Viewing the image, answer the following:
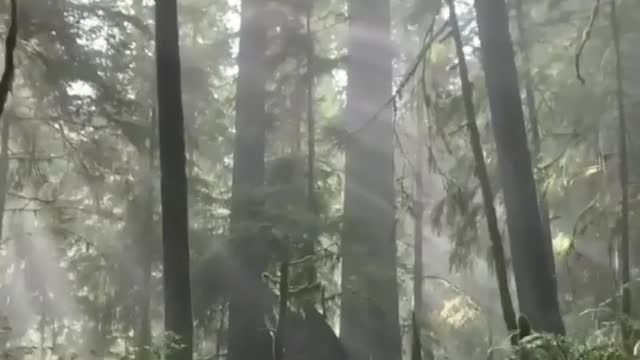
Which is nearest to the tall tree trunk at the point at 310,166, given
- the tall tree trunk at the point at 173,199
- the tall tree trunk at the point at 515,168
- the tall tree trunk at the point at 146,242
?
the tall tree trunk at the point at 173,199

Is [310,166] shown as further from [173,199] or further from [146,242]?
[173,199]

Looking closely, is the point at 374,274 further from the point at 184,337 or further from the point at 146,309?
the point at 146,309

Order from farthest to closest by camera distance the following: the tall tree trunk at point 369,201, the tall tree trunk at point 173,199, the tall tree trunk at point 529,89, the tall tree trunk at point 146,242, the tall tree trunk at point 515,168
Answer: the tall tree trunk at point 146,242
the tall tree trunk at point 529,89
the tall tree trunk at point 369,201
the tall tree trunk at point 173,199
the tall tree trunk at point 515,168

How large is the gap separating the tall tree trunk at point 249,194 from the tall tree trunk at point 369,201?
140 centimetres

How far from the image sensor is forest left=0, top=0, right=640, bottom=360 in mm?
9797

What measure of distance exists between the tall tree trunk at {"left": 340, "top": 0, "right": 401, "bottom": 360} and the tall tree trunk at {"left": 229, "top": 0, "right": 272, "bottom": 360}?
1.40 m

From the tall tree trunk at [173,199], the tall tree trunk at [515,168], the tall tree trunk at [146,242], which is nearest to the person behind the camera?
the tall tree trunk at [515,168]

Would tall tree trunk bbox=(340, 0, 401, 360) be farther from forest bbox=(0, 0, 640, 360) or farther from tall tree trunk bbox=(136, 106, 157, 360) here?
tall tree trunk bbox=(136, 106, 157, 360)

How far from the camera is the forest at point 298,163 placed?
32.1 feet

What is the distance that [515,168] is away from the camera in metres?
8.31

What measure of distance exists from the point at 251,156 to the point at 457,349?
41.0 feet

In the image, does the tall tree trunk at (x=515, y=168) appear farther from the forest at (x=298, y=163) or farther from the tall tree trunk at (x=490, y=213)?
the tall tree trunk at (x=490, y=213)

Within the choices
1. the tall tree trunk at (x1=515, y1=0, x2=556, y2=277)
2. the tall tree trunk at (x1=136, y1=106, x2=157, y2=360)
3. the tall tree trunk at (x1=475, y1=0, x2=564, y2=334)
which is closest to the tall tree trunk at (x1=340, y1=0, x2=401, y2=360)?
the tall tree trunk at (x1=515, y1=0, x2=556, y2=277)

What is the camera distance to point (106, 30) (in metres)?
13.8
